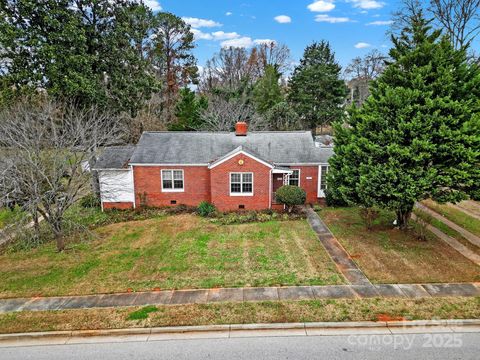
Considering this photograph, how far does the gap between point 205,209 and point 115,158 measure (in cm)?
732

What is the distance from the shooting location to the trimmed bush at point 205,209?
20.0m

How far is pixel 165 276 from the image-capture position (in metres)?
12.4

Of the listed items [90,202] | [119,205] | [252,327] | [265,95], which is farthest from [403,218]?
[265,95]

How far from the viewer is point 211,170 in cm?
2033

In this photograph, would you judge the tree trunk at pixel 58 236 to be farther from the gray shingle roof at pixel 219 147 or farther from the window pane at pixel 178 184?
the window pane at pixel 178 184

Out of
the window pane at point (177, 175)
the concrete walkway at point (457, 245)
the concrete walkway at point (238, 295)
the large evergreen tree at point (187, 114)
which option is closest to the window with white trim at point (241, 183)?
the window pane at point (177, 175)

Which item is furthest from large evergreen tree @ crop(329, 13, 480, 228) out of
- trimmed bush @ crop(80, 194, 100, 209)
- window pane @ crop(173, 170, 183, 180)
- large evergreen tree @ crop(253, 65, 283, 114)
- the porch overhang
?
large evergreen tree @ crop(253, 65, 283, 114)

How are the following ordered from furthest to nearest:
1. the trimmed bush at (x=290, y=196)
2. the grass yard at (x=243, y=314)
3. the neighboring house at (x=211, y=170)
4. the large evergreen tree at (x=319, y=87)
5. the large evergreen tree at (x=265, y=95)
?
the large evergreen tree at (x=319, y=87), the large evergreen tree at (x=265, y=95), the neighboring house at (x=211, y=170), the trimmed bush at (x=290, y=196), the grass yard at (x=243, y=314)

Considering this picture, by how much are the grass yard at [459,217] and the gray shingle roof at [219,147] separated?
24.1 ft

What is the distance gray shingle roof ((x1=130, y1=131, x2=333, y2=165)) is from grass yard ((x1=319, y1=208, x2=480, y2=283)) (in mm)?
5832

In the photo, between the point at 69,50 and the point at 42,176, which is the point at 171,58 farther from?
the point at 42,176

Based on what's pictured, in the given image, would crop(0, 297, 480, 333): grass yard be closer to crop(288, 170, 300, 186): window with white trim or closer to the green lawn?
the green lawn

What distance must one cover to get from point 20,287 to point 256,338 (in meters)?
8.87

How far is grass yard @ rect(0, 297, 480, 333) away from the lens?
9.48 metres
